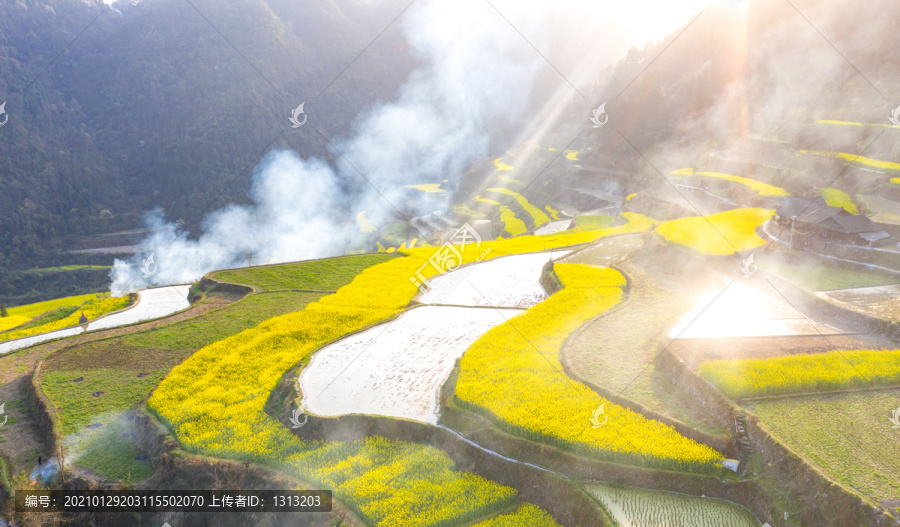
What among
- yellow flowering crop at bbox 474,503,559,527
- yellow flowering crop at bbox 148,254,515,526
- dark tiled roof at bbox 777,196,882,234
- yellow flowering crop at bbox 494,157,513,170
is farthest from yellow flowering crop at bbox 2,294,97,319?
yellow flowering crop at bbox 494,157,513,170

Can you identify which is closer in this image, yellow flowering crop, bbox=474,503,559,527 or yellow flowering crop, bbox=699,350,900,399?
yellow flowering crop, bbox=474,503,559,527

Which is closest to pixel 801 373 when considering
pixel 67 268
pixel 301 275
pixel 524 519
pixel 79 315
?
pixel 524 519

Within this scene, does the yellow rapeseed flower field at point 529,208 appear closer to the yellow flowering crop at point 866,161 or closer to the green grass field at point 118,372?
the yellow flowering crop at point 866,161

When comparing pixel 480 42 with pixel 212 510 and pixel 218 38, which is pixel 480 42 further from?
pixel 212 510

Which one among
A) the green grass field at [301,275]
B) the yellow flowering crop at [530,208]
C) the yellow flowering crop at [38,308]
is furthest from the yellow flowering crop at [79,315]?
the yellow flowering crop at [530,208]

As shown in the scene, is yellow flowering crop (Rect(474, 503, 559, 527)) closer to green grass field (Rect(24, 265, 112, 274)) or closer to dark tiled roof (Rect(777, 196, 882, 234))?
dark tiled roof (Rect(777, 196, 882, 234))

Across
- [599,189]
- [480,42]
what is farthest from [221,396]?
[480,42]
